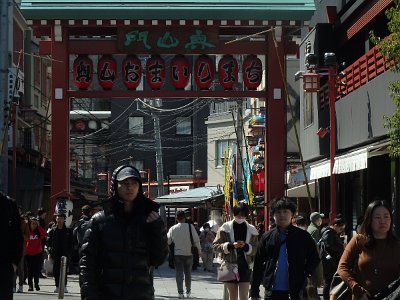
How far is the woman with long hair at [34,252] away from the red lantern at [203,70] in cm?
837

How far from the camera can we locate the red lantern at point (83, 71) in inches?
1208

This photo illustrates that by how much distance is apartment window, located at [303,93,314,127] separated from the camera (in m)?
33.0

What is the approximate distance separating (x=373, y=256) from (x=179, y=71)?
73.1 ft

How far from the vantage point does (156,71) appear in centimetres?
3064

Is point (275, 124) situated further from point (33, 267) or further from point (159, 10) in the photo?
point (33, 267)

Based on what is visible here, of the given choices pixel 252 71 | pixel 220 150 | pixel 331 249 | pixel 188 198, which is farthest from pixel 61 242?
pixel 220 150

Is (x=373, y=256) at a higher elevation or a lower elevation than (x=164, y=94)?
lower

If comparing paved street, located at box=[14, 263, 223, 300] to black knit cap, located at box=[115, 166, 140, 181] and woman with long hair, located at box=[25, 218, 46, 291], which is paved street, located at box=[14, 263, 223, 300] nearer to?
woman with long hair, located at box=[25, 218, 46, 291]

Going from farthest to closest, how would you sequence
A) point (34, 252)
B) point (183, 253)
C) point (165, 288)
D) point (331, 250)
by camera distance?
point (165, 288) < point (34, 252) < point (183, 253) < point (331, 250)

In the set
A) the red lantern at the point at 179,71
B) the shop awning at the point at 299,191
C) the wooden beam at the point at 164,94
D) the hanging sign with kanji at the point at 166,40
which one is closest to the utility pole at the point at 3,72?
the wooden beam at the point at 164,94

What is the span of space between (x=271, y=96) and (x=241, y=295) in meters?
16.4

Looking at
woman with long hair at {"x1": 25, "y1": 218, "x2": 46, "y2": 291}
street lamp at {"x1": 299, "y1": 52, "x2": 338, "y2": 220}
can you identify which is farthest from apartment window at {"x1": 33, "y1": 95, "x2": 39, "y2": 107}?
woman with long hair at {"x1": 25, "y1": 218, "x2": 46, "y2": 291}

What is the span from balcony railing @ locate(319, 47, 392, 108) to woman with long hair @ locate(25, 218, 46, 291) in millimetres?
8368

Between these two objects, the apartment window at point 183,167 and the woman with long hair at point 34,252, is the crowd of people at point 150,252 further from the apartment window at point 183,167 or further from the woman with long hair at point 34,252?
the apartment window at point 183,167
